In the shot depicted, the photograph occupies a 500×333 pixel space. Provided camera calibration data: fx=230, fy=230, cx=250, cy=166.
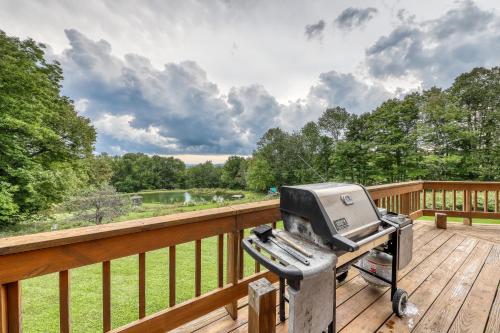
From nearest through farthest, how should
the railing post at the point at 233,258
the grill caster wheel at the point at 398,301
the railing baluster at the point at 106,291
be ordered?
1. the railing baluster at the point at 106,291
2. the railing post at the point at 233,258
3. the grill caster wheel at the point at 398,301

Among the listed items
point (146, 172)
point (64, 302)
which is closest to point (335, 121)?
point (64, 302)

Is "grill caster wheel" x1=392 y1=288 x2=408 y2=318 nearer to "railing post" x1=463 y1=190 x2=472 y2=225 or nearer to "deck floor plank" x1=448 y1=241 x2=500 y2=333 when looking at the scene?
"deck floor plank" x1=448 y1=241 x2=500 y2=333

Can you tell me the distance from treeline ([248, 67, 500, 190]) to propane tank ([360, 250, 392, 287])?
12.1 m

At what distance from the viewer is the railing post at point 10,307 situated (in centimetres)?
94

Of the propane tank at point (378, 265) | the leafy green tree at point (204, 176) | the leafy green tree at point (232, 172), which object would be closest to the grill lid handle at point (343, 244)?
the propane tank at point (378, 265)

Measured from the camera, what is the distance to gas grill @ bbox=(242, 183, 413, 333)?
1.06 meters

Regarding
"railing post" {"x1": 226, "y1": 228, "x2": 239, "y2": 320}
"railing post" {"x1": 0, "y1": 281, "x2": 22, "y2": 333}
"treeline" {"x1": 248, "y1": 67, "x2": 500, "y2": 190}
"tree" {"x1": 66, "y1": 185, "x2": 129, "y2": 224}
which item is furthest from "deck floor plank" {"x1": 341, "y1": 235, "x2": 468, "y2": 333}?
"tree" {"x1": 66, "y1": 185, "x2": 129, "y2": 224}

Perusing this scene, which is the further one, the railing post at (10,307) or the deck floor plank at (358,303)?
the deck floor plank at (358,303)

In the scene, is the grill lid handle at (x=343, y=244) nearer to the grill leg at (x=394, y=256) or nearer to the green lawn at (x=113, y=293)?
the grill leg at (x=394, y=256)

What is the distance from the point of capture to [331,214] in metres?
1.32

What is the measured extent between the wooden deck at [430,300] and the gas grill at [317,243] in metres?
0.19

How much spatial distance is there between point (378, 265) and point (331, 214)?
120cm

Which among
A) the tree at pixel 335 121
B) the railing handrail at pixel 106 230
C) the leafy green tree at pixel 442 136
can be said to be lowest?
the railing handrail at pixel 106 230

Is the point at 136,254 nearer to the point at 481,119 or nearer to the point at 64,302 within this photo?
the point at 64,302
